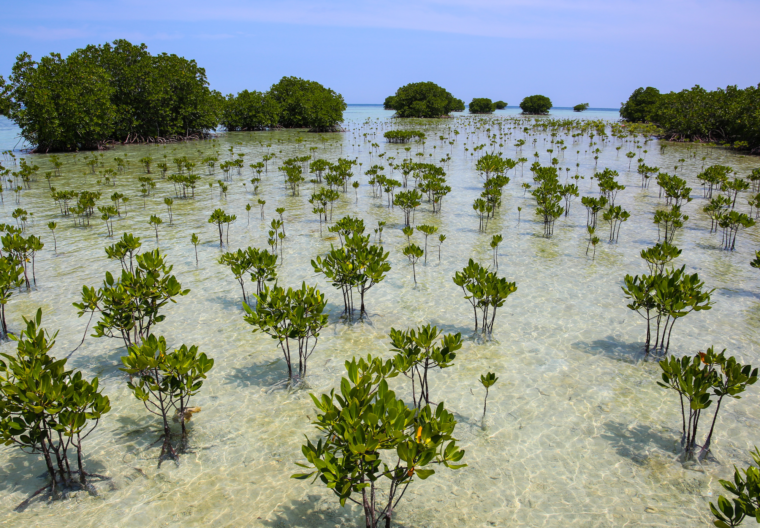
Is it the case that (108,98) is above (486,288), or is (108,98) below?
above

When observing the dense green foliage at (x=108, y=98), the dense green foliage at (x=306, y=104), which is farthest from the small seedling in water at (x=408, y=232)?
the dense green foliage at (x=306, y=104)

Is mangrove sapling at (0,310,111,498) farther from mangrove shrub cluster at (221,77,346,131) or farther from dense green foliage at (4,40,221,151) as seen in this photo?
mangrove shrub cluster at (221,77,346,131)

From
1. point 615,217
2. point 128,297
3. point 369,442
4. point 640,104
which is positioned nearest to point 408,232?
point 615,217

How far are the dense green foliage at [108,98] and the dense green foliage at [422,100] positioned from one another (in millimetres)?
34423

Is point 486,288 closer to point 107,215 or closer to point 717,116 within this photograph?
point 107,215

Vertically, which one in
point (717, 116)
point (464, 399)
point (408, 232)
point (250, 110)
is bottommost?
point (464, 399)

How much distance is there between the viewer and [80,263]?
37.7ft

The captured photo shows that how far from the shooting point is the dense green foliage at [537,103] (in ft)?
286

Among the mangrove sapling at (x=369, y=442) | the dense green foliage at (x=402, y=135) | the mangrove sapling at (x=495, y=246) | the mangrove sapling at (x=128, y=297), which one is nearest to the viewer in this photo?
the mangrove sapling at (x=369, y=442)

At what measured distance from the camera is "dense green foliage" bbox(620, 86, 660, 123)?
59713 mm

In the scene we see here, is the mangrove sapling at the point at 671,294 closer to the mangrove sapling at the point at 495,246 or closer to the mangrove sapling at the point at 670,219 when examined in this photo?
the mangrove sapling at the point at 495,246

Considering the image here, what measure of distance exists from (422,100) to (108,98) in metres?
52.1

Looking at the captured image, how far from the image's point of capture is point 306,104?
55.0 metres

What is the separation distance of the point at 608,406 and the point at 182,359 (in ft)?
19.5
